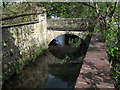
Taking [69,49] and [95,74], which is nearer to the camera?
[95,74]

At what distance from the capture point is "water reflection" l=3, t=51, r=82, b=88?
609 cm

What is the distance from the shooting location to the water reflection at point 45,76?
6094 mm

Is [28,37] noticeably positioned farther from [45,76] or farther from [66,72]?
[66,72]

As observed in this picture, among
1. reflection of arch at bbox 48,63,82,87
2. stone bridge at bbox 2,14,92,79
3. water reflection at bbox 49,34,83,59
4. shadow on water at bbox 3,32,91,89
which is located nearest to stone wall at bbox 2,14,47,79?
stone bridge at bbox 2,14,92,79

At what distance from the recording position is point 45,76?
23.2 ft

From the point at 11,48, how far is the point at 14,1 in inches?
101

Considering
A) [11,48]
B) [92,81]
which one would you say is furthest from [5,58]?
[92,81]

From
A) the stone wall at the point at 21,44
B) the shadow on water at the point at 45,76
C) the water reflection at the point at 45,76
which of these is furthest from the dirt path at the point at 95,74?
the stone wall at the point at 21,44

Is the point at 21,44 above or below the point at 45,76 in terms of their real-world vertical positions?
above

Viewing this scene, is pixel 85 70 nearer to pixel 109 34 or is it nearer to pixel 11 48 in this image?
pixel 109 34

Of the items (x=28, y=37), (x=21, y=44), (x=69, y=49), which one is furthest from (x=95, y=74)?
(x=69, y=49)

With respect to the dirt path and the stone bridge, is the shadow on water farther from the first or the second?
the dirt path

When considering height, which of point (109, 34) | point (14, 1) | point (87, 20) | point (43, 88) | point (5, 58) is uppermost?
point (14, 1)

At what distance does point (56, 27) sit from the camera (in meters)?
10.1
